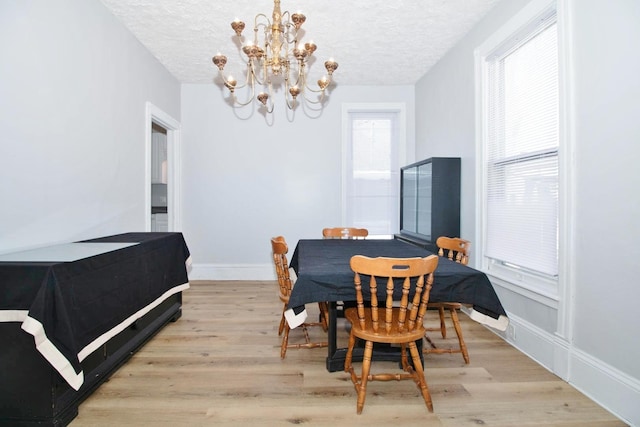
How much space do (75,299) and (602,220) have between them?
2995mm

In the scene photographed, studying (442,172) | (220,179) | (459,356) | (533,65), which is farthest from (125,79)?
(459,356)

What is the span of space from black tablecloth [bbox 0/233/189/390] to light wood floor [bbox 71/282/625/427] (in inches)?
16.2

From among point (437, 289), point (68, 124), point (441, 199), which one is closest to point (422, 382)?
point (437, 289)

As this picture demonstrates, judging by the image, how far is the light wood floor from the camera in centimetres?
182

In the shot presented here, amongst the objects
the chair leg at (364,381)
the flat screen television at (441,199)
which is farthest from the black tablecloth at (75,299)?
the flat screen television at (441,199)

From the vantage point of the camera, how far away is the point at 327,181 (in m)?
4.96

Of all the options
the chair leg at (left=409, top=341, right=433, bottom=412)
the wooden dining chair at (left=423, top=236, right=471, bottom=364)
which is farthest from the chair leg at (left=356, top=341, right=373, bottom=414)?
the wooden dining chair at (left=423, top=236, right=471, bottom=364)

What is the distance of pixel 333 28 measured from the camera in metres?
3.35

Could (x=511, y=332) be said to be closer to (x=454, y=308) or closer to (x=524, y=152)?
(x=454, y=308)

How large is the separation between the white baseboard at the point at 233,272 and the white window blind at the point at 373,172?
149 cm

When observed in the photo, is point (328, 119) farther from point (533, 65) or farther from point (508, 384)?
point (508, 384)

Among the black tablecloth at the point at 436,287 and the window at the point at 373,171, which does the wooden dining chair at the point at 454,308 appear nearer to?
the black tablecloth at the point at 436,287

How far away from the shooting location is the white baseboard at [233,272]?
497 cm

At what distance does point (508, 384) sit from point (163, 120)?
4.55m
